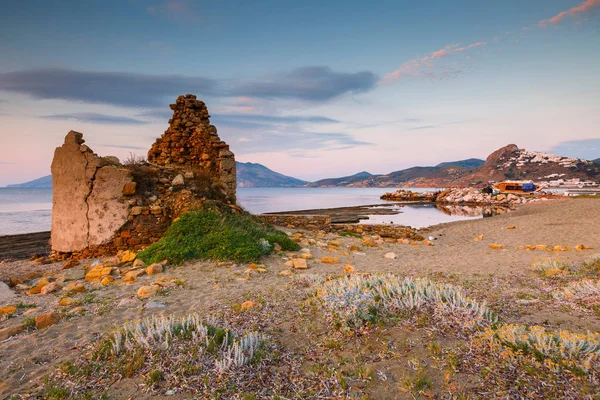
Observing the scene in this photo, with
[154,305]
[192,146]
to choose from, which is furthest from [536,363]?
[192,146]

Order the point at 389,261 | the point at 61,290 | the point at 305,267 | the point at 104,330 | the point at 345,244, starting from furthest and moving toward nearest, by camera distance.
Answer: the point at 345,244 → the point at 389,261 → the point at 305,267 → the point at 61,290 → the point at 104,330

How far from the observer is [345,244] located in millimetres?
12844

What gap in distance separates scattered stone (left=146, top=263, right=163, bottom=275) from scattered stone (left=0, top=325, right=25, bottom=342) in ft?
11.2

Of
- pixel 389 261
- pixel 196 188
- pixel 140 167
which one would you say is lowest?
pixel 389 261

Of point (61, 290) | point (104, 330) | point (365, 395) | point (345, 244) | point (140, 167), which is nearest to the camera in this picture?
Result: point (365, 395)

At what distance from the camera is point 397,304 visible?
454 centimetres

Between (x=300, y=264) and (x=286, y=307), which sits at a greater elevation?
(x=286, y=307)

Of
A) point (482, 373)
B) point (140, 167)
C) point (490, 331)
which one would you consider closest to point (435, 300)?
point (490, 331)

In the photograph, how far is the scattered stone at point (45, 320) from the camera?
14.9ft

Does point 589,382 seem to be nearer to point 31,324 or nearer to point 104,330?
point 104,330

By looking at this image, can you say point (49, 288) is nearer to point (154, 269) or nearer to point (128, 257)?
point (154, 269)

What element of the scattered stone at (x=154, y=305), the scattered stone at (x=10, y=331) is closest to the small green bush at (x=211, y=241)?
the scattered stone at (x=154, y=305)

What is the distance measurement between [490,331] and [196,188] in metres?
10.7

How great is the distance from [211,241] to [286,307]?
501 centimetres
